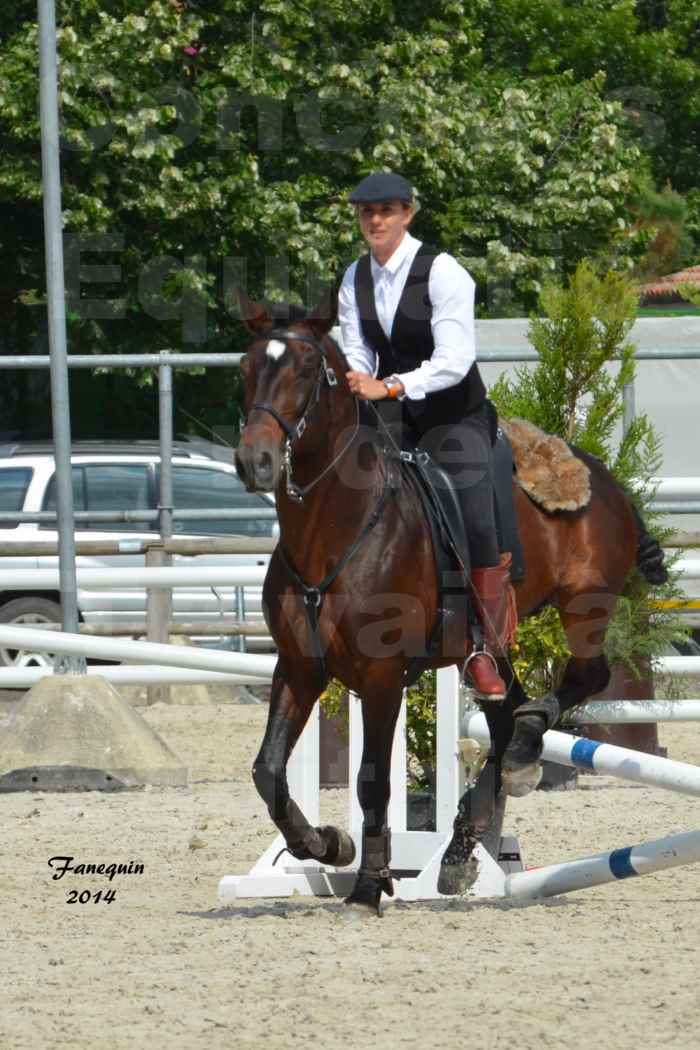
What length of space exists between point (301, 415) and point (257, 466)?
0.38 meters

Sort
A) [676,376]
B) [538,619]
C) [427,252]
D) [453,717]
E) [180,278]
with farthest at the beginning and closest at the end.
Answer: [180,278], [676,376], [538,619], [453,717], [427,252]

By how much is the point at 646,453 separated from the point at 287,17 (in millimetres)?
9127

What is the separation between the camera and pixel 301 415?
16.5 ft

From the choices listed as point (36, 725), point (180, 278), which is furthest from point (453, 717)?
point (180, 278)

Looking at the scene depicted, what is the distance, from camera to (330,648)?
17.4 feet

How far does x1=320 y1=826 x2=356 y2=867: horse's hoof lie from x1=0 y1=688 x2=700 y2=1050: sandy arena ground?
0.15 metres

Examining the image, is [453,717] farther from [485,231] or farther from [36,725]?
[485,231]

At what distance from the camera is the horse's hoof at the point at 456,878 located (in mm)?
5809

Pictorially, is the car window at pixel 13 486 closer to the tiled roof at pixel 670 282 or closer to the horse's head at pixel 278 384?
the horse's head at pixel 278 384

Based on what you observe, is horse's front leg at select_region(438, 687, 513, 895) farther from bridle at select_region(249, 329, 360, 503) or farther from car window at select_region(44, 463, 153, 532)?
car window at select_region(44, 463, 153, 532)

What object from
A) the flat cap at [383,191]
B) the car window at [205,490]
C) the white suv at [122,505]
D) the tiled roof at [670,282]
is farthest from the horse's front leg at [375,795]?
the tiled roof at [670,282]

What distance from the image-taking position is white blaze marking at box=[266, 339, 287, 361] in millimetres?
4996

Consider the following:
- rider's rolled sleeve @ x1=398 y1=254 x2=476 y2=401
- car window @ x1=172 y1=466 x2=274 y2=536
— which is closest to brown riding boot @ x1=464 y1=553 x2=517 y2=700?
rider's rolled sleeve @ x1=398 y1=254 x2=476 y2=401

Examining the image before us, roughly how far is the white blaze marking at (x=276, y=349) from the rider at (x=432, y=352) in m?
0.49
